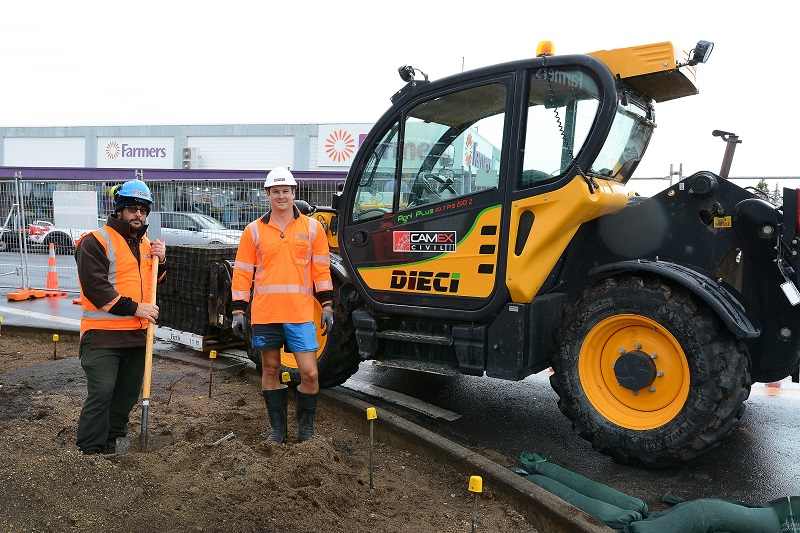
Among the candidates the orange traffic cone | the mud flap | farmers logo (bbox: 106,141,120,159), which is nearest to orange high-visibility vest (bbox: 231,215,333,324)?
the mud flap

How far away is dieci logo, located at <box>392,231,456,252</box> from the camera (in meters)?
4.92

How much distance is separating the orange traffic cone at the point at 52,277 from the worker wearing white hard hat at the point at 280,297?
8.97 meters

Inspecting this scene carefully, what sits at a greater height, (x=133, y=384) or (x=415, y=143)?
(x=415, y=143)

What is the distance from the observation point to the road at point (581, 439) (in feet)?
13.4

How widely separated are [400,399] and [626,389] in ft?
6.73

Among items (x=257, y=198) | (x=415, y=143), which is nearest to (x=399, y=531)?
(x=415, y=143)

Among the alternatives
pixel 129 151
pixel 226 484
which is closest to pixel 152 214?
pixel 226 484

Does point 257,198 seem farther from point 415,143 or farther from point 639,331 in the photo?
point 639,331

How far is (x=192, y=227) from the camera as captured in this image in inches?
406

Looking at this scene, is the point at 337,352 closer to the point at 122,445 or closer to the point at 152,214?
the point at 122,445

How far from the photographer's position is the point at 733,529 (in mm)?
3141

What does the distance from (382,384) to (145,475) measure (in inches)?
123

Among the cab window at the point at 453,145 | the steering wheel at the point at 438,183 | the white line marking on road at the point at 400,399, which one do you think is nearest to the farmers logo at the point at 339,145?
the white line marking on road at the point at 400,399

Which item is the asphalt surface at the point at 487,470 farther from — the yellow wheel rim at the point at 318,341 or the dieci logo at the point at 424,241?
the dieci logo at the point at 424,241
